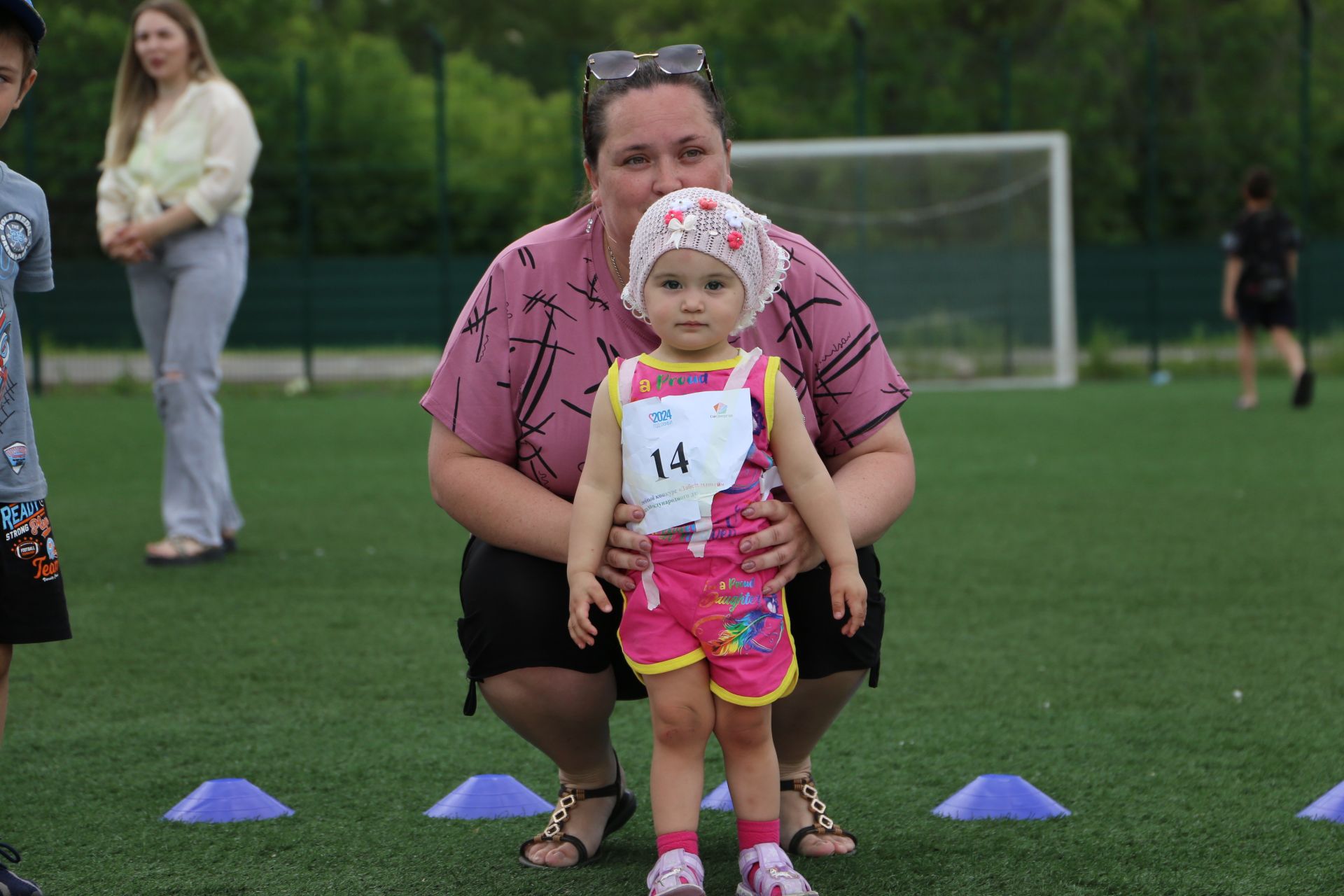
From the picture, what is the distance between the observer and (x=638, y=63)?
2.66 m

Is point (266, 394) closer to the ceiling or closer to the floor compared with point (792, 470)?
closer to the floor

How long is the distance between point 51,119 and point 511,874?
15554mm

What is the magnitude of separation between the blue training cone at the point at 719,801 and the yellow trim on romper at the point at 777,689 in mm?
650

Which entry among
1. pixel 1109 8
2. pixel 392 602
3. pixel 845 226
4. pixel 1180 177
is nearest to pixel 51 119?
pixel 845 226

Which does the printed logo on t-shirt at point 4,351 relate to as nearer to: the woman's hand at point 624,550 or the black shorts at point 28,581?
the black shorts at point 28,581

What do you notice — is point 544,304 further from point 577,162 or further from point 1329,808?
point 577,162

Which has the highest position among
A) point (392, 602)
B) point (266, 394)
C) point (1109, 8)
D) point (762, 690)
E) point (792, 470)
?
point (1109, 8)

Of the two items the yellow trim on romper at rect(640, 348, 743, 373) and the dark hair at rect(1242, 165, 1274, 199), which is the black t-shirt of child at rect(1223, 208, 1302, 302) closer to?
the dark hair at rect(1242, 165, 1274, 199)

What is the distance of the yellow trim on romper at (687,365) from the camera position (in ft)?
7.88

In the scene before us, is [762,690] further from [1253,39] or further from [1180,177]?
[1180,177]

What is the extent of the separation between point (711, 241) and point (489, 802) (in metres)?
1.23

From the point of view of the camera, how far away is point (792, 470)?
2.40 metres

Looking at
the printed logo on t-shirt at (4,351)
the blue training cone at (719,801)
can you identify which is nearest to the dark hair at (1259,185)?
the blue training cone at (719,801)

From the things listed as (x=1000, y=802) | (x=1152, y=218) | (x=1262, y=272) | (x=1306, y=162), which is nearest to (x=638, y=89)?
(x=1000, y=802)
